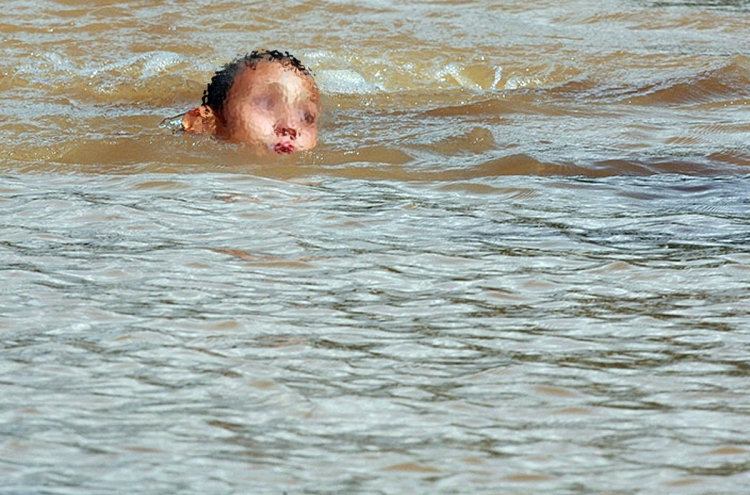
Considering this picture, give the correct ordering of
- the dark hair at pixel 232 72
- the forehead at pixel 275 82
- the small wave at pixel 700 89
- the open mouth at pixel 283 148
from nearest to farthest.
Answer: the open mouth at pixel 283 148 → the forehead at pixel 275 82 → the dark hair at pixel 232 72 → the small wave at pixel 700 89

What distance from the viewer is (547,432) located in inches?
103

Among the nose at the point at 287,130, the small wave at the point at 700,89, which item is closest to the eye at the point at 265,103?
the nose at the point at 287,130

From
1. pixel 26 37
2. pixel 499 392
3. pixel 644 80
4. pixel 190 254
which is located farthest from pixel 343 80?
pixel 499 392

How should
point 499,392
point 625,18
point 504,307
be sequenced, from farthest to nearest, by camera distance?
point 625,18 < point 504,307 < point 499,392

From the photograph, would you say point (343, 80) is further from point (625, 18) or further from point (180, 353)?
point (180, 353)

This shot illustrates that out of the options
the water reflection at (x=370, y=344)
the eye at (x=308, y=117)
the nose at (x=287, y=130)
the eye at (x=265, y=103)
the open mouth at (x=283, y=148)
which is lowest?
the water reflection at (x=370, y=344)

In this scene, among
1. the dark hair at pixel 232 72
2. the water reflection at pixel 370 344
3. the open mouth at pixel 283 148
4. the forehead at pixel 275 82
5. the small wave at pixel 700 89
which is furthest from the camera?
the small wave at pixel 700 89

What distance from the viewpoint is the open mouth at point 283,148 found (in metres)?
6.19

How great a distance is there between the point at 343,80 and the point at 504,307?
571 centimetres

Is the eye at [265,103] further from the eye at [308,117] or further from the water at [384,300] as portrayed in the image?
the water at [384,300]

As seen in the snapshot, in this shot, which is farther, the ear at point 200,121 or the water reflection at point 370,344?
the ear at point 200,121

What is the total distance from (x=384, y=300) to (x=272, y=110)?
293cm

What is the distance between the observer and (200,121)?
6.62 m

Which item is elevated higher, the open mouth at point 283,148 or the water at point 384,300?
the open mouth at point 283,148
